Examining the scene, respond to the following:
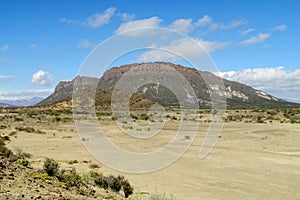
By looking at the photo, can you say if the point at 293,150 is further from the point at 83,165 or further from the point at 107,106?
the point at 107,106

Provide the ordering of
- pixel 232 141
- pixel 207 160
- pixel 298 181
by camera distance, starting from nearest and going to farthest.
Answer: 1. pixel 298 181
2. pixel 207 160
3. pixel 232 141

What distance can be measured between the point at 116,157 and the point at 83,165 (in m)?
4.06

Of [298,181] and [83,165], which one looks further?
[83,165]

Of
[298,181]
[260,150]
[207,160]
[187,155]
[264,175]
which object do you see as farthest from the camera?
[260,150]

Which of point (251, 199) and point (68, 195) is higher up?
point (68, 195)

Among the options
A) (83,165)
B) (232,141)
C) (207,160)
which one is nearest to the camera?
(83,165)

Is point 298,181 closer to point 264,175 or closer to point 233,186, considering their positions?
point 264,175

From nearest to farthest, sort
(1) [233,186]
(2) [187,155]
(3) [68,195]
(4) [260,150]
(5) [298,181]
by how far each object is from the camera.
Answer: (3) [68,195] < (1) [233,186] < (5) [298,181] < (2) [187,155] < (4) [260,150]

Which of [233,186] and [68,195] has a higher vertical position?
[68,195]

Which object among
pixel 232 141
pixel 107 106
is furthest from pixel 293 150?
pixel 107 106

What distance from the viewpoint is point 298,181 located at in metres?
17.1

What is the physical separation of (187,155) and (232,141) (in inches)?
402

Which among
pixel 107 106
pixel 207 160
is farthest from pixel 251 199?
pixel 107 106

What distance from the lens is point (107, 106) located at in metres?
108
